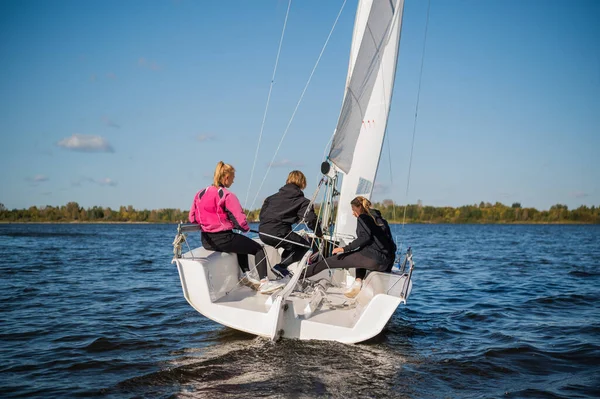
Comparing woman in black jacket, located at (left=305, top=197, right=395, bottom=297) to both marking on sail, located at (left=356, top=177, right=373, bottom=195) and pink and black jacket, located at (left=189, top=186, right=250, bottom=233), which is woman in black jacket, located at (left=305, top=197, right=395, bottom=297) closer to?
pink and black jacket, located at (left=189, top=186, right=250, bottom=233)

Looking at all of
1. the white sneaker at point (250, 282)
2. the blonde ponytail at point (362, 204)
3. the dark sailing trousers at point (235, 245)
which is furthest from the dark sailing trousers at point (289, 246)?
the blonde ponytail at point (362, 204)

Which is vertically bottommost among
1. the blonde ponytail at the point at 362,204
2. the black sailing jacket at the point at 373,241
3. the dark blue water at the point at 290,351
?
the dark blue water at the point at 290,351

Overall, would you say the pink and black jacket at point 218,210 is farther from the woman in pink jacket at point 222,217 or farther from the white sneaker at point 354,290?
the white sneaker at point 354,290

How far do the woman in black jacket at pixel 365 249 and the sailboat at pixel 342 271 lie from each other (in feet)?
0.60

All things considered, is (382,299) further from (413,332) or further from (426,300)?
(426,300)

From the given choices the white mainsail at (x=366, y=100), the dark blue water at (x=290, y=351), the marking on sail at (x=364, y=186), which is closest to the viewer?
the dark blue water at (x=290, y=351)

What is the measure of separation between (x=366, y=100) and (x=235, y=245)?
10.7 feet

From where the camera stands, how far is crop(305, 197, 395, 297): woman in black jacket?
6.48 meters

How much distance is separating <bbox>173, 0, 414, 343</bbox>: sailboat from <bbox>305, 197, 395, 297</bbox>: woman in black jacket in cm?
18

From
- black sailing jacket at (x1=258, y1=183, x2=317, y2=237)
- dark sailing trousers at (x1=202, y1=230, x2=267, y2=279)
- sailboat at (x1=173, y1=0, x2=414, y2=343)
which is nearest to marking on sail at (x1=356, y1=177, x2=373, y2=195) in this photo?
sailboat at (x1=173, y1=0, x2=414, y2=343)

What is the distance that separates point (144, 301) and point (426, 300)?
17.7ft

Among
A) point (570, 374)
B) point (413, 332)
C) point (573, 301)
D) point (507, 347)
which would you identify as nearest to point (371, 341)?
point (413, 332)

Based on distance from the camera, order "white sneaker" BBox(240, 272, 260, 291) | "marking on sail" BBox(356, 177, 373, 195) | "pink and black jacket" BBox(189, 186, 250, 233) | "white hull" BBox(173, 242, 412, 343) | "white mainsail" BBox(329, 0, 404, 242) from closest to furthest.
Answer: "white hull" BBox(173, 242, 412, 343) → "pink and black jacket" BBox(189, 186, 250, 233) → "white sneaker" BBox(240, 272, 260, 291) → "white mainsail" BBox(329, 0, 404, 242) → "marking on sail" BBox(356, 177, 373, 195)

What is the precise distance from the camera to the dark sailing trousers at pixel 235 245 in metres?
6.43
